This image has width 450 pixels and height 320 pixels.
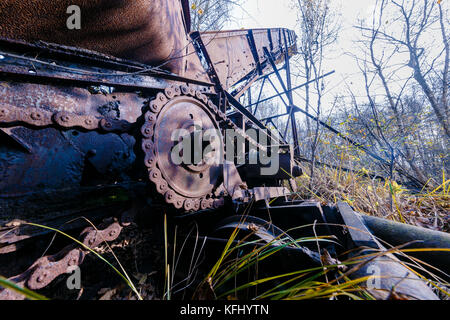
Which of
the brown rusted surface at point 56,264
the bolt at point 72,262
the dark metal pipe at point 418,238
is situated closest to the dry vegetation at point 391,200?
the dark metal pipe at point 418,238

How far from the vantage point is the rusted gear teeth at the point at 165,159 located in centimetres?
137

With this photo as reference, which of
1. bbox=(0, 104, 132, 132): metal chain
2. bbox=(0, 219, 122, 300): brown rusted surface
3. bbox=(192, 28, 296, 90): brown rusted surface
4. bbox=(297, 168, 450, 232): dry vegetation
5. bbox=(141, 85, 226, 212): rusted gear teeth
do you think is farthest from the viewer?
bbox=(192, 28, 296, 90): brown rusted surface

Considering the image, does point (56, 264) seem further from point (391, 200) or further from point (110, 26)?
point (391, 200)

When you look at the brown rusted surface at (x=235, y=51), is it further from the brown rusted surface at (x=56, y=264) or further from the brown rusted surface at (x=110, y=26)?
the brown rusted surface at (x=56, y=264)

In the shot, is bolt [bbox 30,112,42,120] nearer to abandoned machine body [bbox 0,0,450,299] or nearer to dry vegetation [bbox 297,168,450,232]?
abandoned machine body [bbox 0,0,450,299]

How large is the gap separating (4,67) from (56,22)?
0.47m

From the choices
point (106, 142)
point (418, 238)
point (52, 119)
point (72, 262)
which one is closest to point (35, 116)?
point (52, 119)

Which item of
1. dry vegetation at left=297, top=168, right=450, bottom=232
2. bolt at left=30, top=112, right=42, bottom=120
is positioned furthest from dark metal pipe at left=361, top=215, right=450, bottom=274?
bolt at left=30, top=112, right=42, bottom=120

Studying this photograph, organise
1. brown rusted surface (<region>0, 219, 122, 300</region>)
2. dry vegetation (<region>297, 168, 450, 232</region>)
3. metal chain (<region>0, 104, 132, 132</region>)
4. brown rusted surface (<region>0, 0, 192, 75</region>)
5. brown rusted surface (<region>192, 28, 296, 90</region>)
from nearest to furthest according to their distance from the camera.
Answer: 1. brown rusted surface (<region>0, 219, 122, 300</region>)
2. metal chain (<region>0, 104, 132, 132</region>)
3. brown rusted surface (<region>0, 0, 192, 75</region>)
4. dry vegetation (<region>297, 168, 450, 232</region>)
5. brown rusted surface (<region>192, 28, 296, 90</region>)

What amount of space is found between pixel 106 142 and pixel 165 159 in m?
0.73

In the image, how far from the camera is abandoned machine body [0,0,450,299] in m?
1.25

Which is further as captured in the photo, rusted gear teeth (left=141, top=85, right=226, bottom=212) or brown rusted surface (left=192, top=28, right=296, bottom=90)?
brown rusted surface (left=192, top=28, right=296, bottom=90)

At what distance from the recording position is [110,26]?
1.53 m

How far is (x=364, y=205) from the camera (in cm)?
286
